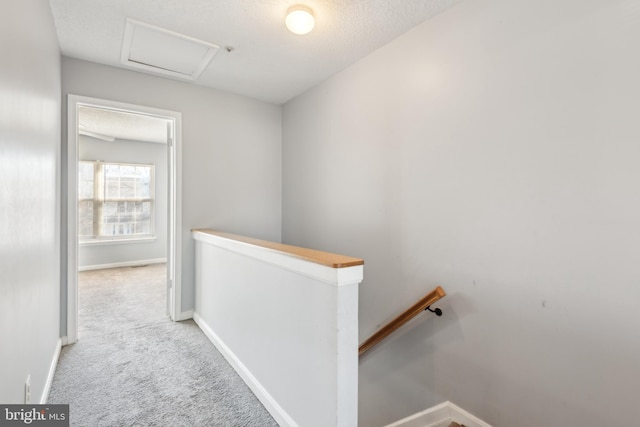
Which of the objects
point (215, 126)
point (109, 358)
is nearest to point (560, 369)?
point (109, 358)

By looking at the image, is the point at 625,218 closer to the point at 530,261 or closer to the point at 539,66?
the point at 530,261

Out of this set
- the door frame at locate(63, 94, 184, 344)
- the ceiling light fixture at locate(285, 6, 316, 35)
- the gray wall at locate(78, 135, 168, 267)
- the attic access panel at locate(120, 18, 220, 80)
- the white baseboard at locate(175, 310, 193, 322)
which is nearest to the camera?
the ceiling light fixture at locate(285, 6, 316, 35)

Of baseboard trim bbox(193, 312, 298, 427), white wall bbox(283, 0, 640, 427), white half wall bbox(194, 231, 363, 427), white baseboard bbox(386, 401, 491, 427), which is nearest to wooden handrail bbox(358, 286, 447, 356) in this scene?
white wall bbox(283, 0, 640, 427)

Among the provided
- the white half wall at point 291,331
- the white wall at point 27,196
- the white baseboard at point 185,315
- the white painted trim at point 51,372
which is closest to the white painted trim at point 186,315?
the white baseboard at point 185,315

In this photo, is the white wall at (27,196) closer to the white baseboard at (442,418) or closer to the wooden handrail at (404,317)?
the white baseboard at (442,418)

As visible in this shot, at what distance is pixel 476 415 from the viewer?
72.2 inches

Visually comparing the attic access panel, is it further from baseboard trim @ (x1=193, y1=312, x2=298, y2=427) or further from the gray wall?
the gray wall

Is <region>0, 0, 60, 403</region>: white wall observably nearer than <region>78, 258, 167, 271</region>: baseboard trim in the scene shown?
Yes

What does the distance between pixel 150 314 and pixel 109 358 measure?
97cm

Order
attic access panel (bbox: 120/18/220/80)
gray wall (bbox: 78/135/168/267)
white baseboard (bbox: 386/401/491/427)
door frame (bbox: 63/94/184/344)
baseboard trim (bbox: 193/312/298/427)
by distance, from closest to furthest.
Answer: baseboard trim (bbox: 193/312/298/427) < white baseboard (bbox: 386/401/491/427) < attic access panel (bbox: 120/18/220/80) < door frame (bbox: 63/94/184/344) < gray wall (bbox: 78/135/168/267)

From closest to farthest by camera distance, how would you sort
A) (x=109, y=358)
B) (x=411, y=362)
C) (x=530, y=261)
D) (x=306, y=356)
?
(x=306, y=356), (x=530, y=261), (x=411, y=362), (x=109, y=358)

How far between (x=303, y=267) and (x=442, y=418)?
1452 millimetres

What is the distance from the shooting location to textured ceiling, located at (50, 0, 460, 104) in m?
1.98

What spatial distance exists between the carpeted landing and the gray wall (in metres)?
3.19
